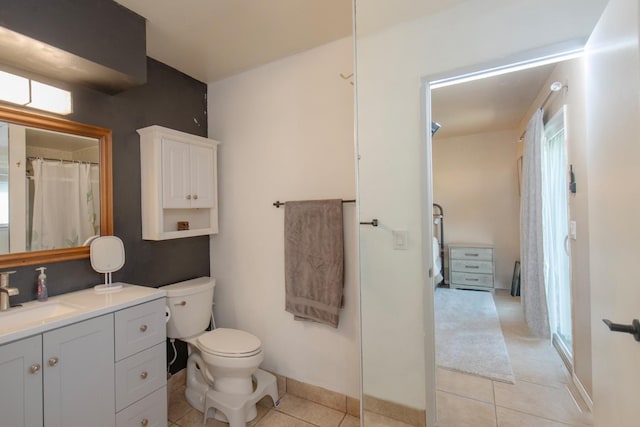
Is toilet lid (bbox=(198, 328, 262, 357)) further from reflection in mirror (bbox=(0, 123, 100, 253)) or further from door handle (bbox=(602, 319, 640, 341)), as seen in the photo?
door handle (bbox=(602, 319, 640, 341))

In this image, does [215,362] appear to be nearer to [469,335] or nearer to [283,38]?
[469,335]

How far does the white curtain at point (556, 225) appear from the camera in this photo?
3.63ft

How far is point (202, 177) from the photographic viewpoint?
214 cm

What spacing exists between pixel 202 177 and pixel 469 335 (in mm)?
1998

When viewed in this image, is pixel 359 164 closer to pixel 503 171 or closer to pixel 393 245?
pixel 393 245

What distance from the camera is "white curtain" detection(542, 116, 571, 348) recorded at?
1107 millimetres

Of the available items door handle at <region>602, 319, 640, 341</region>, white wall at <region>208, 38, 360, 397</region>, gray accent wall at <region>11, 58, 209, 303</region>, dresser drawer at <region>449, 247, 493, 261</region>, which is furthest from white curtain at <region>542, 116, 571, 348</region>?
gray accent wall at <region>11, 58, 209, 303</region>

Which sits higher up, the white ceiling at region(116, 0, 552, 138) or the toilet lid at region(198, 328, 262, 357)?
the white ceiling at region(116, 0, 552, 138)

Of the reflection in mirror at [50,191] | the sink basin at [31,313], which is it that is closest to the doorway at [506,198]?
the sink basin at [31,313]

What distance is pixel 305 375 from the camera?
198cm

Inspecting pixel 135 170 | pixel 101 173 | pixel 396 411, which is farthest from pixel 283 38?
pixel 396 411

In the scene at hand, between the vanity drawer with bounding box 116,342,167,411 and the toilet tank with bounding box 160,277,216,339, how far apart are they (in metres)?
0.32

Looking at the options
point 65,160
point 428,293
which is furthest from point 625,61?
point 65,160

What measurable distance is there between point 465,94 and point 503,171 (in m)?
0.40
